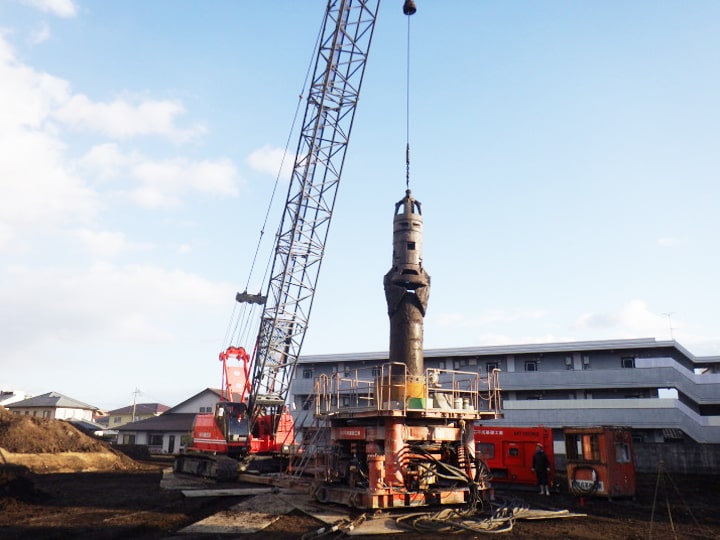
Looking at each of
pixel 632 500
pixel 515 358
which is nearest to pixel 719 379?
pixel 515 358

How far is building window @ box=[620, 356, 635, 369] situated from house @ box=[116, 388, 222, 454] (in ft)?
130

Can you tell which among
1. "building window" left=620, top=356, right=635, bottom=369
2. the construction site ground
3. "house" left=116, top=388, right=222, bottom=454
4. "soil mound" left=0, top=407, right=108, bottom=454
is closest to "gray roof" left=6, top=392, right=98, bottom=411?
"house" left=116, top=388, right=222, bottom=454

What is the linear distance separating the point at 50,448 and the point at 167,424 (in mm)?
30123

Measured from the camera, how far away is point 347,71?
32.1 meters

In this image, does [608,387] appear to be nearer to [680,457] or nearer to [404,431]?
[680,457]

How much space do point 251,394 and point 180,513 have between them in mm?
14691

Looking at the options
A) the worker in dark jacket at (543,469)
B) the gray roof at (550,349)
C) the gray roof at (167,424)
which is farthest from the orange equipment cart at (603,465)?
the gray roof at (167,424)

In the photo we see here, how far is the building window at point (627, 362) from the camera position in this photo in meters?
43.8

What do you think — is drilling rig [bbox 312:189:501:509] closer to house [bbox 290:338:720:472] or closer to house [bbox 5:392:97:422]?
house [bbox 290:338:720:472]

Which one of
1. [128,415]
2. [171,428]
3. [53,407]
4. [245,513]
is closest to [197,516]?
[245,513]

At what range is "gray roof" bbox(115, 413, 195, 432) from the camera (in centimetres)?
6397

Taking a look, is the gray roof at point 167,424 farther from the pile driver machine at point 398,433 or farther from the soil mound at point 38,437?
the pile driver machine at point 398,433

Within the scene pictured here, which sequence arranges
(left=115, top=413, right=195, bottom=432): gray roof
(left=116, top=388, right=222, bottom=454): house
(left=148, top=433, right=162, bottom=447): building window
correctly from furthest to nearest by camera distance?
(left=148, top=433, right=162, bottom=447): building window → (left=115, top=413, right=195, bottom=432): gray roof → (left=116, top=388, right=222, bottom=454): house

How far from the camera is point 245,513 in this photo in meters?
16.8
